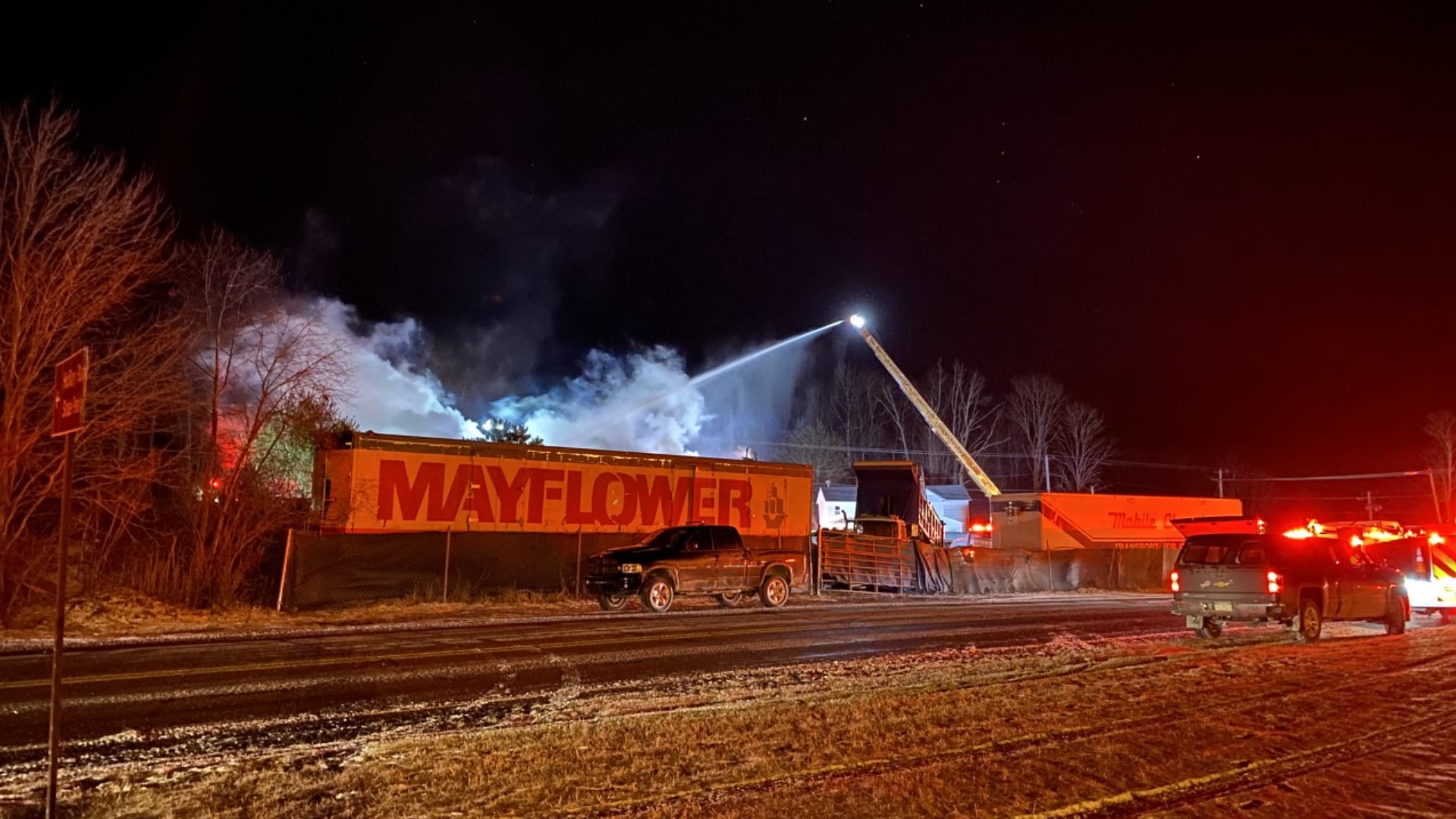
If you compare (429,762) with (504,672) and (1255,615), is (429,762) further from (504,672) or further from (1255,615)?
(1255,615)

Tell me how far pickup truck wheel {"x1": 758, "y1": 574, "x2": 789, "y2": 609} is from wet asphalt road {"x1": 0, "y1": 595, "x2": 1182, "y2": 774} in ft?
6.09

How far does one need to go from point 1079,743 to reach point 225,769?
20.5ft

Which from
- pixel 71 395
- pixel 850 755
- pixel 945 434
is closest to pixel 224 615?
pixel 71 395

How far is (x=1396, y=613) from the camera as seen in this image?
52.5ft

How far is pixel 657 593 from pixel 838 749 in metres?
12.4

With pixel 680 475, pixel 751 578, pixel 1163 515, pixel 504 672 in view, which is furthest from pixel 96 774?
pixel 1163 515

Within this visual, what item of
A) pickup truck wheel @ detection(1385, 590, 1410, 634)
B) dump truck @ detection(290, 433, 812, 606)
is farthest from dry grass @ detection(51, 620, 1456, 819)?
dump truck @ detection(290, 433, 812, 606)

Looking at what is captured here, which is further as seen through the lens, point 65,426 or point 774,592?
point 774,592

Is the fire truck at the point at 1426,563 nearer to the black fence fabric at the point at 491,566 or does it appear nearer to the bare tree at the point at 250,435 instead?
the black fence fabric at the point at 491,566

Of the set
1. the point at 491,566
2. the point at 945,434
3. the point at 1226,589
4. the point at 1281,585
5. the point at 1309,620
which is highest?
the point at 945,434

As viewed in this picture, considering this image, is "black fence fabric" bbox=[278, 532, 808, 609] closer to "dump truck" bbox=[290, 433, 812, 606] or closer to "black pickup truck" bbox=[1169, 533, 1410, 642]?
"dump truck" bbox=[290, 433, 812, 606]

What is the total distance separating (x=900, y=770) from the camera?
657cm

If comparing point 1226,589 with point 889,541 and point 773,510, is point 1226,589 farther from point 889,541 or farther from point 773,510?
point 773,510

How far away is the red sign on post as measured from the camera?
19.6ft
